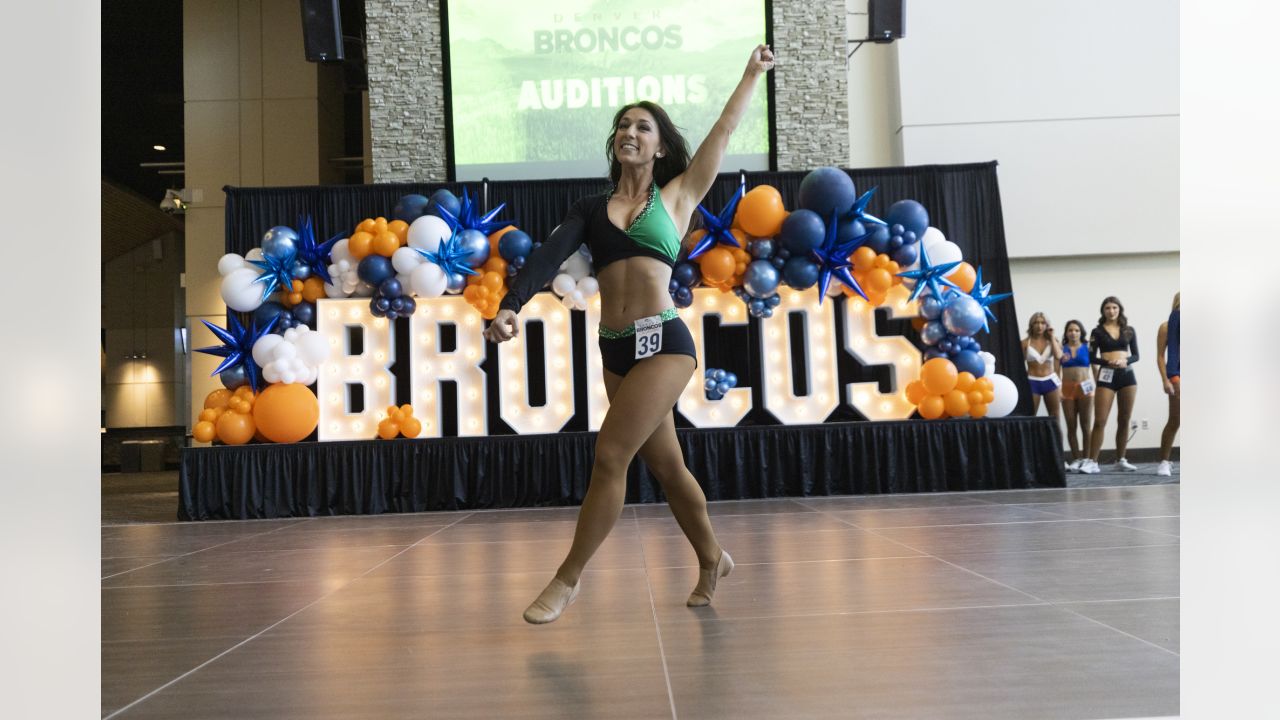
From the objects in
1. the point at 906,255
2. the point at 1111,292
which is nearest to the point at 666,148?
the point at 906,255

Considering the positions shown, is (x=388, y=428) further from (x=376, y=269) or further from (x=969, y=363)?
(x=969, y=363)

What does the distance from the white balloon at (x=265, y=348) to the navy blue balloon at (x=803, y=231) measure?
4.15 meters

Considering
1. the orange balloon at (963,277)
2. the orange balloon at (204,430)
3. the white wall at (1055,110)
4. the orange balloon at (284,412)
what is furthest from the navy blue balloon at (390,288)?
the white wall at (1055,110)

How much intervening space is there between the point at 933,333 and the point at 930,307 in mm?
219

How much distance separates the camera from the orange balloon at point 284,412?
7520 millimetres

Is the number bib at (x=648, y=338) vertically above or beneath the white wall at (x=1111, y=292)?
beneath

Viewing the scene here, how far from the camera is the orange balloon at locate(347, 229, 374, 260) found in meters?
7.88

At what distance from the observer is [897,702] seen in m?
1.91

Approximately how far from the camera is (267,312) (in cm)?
807

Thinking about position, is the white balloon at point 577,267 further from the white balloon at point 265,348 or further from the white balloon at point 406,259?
the white balloon at point 265,348
